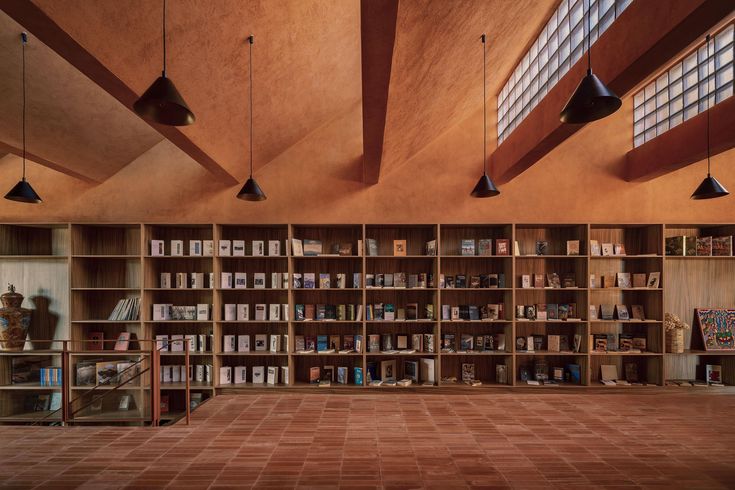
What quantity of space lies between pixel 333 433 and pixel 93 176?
5.00 metres

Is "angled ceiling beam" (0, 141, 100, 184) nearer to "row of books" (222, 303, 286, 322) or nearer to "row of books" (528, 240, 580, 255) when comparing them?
"row of books" (222, 303, 286, 322)

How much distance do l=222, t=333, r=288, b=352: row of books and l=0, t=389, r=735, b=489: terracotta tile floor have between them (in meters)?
1.39

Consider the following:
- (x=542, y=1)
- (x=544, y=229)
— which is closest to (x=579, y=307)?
(x=544, y=229)

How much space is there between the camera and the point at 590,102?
257 centimetres

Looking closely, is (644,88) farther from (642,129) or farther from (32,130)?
(32,130)

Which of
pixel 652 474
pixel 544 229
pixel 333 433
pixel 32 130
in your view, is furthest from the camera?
pixel 544 229

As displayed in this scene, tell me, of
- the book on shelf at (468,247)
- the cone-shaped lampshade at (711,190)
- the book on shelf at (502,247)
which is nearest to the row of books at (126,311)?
the book on shelf at (468,247)

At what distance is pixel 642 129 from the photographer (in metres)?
6.56

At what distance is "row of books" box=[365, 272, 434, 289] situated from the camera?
21.7 feet

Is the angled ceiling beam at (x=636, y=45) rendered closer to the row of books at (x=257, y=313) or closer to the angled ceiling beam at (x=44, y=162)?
the row of books at (x=257, y=313)

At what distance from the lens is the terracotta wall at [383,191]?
660cm

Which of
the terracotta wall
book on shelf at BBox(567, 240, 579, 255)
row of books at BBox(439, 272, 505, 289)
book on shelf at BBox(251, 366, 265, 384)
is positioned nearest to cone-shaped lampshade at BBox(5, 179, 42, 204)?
the terracotta wall

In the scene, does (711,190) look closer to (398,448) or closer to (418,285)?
(418,285)

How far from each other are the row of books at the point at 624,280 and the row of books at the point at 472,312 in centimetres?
140
